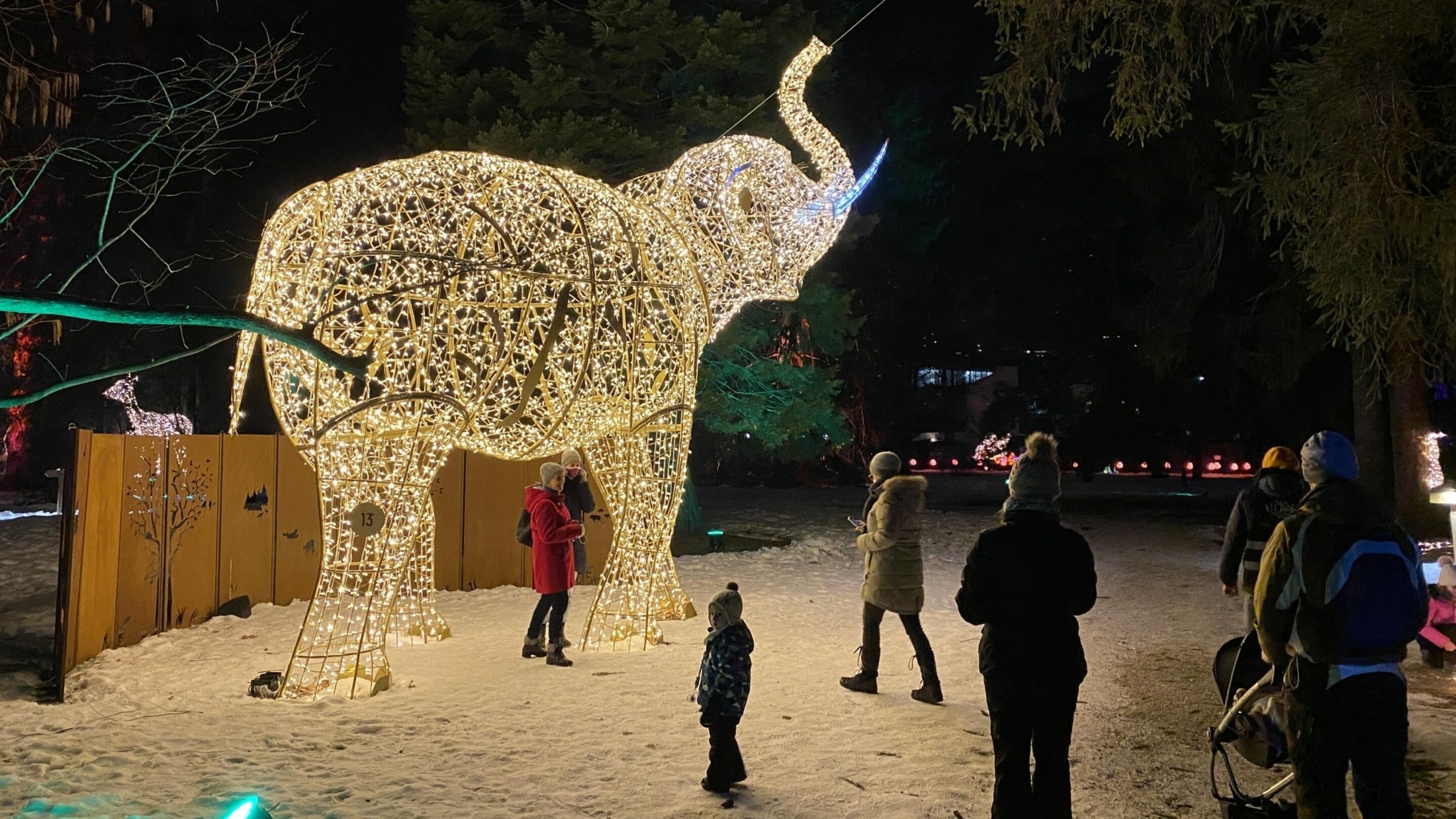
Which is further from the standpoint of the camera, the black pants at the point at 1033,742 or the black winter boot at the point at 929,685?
the black winter boot at the point at 929,685

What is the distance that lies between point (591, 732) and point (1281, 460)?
3.94 meters

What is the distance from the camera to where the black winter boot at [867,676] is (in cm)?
574

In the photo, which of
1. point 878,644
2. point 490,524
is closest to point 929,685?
point 878,644

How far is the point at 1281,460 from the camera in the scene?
522cm

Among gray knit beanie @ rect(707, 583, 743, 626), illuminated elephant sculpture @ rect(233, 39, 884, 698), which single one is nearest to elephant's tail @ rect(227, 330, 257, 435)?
illuminated elephant sculpture @ rect(233, 39, 884, 698)

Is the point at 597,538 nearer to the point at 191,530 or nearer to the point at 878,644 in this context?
the point at 191,530

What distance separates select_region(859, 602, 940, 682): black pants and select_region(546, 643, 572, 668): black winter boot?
1.96 metres

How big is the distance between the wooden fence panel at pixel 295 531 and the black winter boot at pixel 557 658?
3.45 metres

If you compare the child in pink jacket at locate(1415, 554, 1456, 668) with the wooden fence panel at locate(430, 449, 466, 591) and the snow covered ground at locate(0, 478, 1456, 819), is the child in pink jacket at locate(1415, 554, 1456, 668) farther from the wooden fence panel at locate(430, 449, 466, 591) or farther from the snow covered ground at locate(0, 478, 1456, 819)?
the wooden fence panel at locate(430, 449, 466, 591)

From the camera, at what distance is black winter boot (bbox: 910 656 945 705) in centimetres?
554

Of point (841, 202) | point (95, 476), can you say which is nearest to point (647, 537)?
point (841, 202)

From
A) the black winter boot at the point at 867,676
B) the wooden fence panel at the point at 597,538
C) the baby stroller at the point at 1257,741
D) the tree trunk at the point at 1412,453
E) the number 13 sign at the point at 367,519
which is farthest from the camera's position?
the tree trunk at the point at 1412,453

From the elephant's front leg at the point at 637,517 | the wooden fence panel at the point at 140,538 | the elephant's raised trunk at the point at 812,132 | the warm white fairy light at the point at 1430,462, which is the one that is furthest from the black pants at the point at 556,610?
the warm white fairy light at the point at 1430,462

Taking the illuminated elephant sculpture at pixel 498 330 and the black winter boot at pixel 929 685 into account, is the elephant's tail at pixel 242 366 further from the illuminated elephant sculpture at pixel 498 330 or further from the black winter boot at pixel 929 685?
the black winter boot at pixel 929 685
